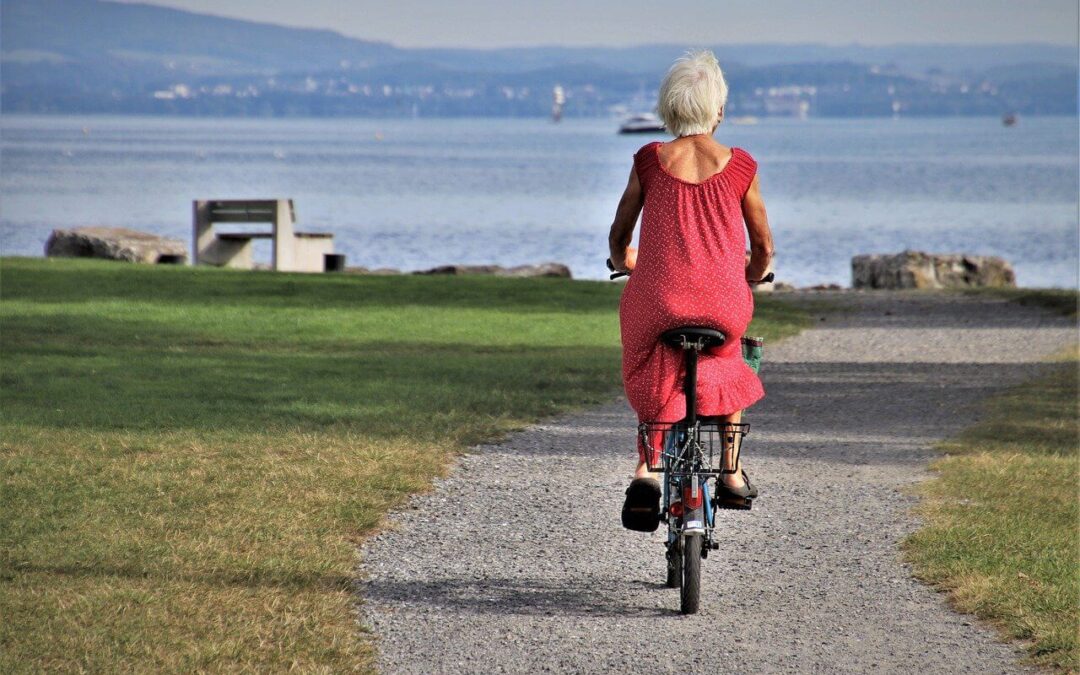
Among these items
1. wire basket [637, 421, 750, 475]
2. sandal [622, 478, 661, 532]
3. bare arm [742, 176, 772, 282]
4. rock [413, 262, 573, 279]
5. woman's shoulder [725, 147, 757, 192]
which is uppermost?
woman's shoulder [725, 147, 757, 192]

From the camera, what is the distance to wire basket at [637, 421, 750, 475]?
5.40 m

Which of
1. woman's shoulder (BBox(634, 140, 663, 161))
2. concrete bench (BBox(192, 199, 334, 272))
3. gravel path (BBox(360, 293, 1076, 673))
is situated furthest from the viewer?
concrete bench (BBox(192, 199, 334, 272))

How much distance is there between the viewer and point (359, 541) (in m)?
6.51

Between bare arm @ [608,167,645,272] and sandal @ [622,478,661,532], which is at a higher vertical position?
bare arm @ [608,167,645,272]

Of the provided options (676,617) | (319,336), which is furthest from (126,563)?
(319,336)

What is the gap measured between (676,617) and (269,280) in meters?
13.6

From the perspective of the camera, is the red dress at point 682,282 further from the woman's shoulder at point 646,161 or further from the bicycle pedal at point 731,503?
the bicycle pedal at point 731,503

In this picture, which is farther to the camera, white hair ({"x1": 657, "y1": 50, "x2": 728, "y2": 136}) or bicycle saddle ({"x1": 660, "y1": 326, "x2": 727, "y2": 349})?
white hair ({"x1": 657, "y1": 50, "x2": 728, "y2": 136})

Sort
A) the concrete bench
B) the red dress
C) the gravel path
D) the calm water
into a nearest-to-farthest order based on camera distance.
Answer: the gravel path < the red dress < the concrete bench < the calm water

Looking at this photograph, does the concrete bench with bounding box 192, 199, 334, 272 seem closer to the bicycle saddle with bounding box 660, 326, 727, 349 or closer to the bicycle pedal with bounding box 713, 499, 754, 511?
the bicycle pedal with bounding box 713, 499, 754, 511

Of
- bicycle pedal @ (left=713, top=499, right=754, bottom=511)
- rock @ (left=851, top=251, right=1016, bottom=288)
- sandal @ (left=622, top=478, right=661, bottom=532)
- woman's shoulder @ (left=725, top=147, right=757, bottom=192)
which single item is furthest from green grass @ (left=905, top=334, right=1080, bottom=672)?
rock @ (left=851, top=251, right=1016, bottom=288)

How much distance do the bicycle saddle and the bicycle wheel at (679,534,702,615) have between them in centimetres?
72

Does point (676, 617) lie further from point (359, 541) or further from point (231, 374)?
point (231, 374)

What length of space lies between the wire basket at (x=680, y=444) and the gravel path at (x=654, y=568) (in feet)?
1.86
